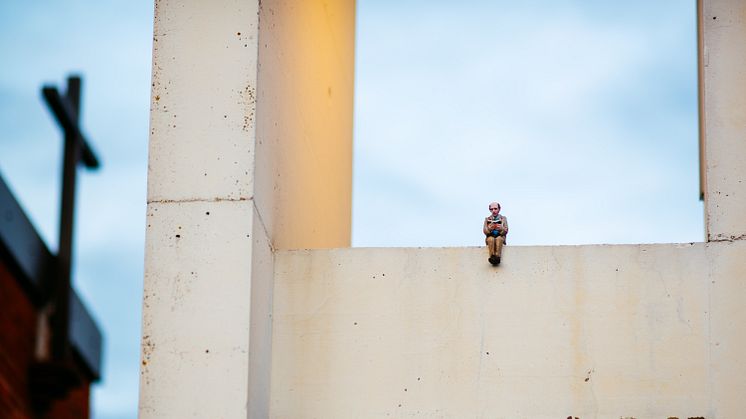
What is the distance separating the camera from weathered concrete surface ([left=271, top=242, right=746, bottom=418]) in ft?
44.8

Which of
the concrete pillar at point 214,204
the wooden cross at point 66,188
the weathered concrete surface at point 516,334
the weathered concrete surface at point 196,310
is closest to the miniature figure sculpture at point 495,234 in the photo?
the weathered concrete surface at point 516,334

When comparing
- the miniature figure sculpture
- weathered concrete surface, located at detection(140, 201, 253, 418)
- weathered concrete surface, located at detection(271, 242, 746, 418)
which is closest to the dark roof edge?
weathered concrete surface, located at detection(140, 201, 253, 418)

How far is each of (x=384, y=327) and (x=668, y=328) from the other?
7.60 feet

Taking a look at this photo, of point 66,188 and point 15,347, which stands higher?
point 66,188

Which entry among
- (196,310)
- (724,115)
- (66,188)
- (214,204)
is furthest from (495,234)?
(66,188)

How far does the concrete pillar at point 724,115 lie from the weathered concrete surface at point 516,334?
0.25 metres

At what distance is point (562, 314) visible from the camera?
45.7 ft

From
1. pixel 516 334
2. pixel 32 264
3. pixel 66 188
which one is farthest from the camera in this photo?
pixel 516 334

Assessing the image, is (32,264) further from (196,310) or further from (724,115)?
(724,115)

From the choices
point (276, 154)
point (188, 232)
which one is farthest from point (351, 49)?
point (188, 232)

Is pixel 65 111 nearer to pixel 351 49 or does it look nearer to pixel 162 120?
pixel 162 120

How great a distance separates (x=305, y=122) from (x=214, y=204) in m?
2.87

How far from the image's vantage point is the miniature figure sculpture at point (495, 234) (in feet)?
45.9

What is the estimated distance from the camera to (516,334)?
13922mm
